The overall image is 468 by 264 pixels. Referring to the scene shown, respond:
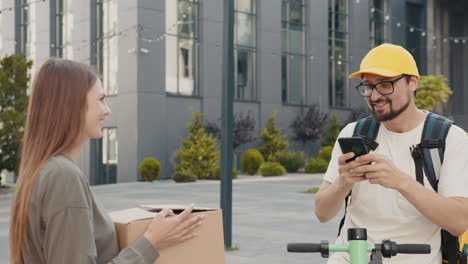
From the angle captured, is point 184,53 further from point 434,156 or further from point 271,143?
point 434,156

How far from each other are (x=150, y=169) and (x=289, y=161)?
8055 millimetres

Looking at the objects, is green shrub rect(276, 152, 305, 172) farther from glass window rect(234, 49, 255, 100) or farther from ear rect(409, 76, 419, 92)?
ear rect(409, 76, 419, 92)

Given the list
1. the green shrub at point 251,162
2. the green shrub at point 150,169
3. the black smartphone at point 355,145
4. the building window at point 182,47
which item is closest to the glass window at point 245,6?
the building window at point 182,47

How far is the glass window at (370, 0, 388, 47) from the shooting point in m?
41.1

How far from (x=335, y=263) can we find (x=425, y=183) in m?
0.64

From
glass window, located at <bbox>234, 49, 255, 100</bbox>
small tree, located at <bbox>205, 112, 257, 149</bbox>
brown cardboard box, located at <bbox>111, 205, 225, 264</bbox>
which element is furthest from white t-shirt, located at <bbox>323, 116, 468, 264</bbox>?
glass window, located at <bbox>234, 49, 255, 100</bbox>

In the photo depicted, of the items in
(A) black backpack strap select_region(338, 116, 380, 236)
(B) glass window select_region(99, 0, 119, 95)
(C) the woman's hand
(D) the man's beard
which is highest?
(B) glass window select_region(99, 0, 119, 95)

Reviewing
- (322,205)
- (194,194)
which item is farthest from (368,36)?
(322,205)

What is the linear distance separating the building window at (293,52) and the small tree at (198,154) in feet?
28.4

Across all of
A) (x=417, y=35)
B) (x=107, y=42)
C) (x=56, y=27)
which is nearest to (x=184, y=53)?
(x=107, y=42)

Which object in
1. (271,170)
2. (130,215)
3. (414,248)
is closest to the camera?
(414,248)

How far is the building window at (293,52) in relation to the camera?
35.4 m

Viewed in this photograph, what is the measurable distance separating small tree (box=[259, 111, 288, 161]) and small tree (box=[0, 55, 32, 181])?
44.3ft

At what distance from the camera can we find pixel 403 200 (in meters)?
3.11
